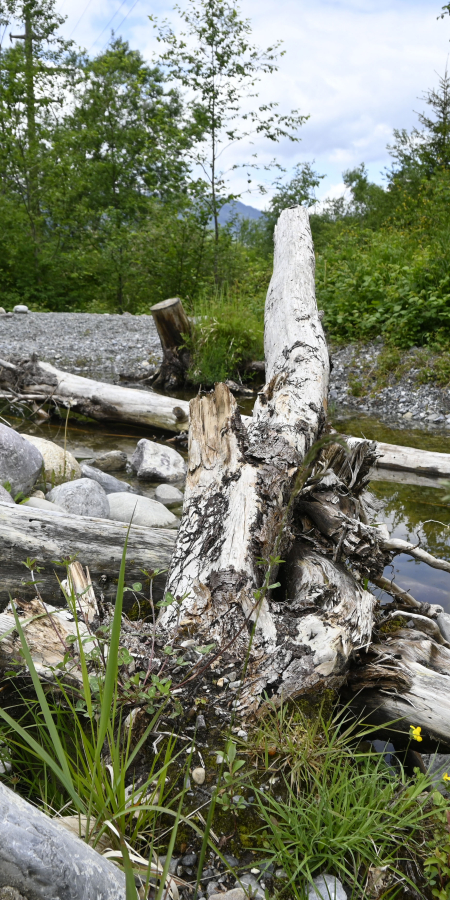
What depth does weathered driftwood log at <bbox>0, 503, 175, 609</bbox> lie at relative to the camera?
2.44 metres

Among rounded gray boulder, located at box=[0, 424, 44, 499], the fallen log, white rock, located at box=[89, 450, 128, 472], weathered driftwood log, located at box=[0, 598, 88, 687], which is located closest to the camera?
weathered driftwood log, located at box=[0, 598, 88, 687]

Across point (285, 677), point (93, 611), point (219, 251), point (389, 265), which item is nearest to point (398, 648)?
point (285, 677)

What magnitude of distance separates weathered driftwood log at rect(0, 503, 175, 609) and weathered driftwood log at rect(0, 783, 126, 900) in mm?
1417

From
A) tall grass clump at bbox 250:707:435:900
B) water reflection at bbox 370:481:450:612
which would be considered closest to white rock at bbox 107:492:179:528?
water reflection at bbox 370:481:450:612

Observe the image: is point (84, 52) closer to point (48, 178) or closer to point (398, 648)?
point (48, 178)

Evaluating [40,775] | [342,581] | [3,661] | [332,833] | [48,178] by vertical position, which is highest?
[48,178]

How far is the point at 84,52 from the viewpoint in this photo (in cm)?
2233

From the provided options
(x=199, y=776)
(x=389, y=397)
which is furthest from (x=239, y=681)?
(x=389, y=397)

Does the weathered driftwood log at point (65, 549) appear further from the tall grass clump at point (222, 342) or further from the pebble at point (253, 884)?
the tall grass clump at point (222, 342)

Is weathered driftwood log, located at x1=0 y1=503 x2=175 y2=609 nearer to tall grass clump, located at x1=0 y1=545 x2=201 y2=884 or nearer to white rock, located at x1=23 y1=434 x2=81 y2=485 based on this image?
tall grass clump, located at x1=0 y1=545 x2=201 y2=884

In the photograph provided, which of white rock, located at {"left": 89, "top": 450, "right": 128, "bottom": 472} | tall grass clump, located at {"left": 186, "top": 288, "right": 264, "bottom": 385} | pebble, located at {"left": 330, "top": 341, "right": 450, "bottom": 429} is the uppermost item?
tall grass clump, located at {"left": 186, "top": 288, "right": 264, "bottom": 385}

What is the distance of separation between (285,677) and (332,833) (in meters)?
0.49

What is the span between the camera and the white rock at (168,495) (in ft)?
16.1

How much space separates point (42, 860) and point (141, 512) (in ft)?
10.3
